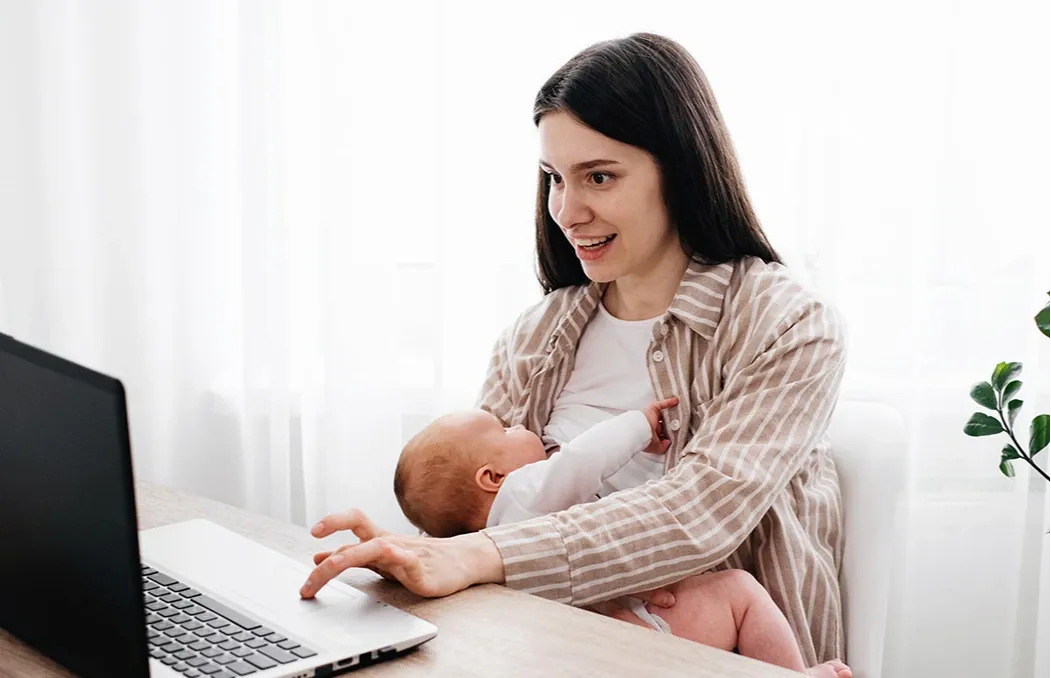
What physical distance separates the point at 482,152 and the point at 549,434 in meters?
0.90

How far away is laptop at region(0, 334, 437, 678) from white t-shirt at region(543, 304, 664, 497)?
0.63m

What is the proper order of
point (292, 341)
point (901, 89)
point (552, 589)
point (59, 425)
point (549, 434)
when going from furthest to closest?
point (292, 341), point (901, 89), point (549, 434), point (552, 589), point (59, 425)

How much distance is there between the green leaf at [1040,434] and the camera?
182 cm

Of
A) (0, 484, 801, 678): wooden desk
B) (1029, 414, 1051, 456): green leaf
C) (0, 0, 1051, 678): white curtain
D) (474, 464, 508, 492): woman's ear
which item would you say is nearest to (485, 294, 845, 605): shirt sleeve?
(0, 484, 801, 678): wooden desk

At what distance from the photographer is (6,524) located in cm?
96

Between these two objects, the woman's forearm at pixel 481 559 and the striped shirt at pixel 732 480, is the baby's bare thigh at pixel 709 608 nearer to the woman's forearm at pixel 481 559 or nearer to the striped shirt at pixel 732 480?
the striped shirt at pixel 732 480

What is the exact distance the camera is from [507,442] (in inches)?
67.7

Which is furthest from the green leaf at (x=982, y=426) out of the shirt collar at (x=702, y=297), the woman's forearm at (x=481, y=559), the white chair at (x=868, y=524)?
the woman's forearm at (x=481, y=559)

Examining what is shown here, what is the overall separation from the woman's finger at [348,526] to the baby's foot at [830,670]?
60 centimetres

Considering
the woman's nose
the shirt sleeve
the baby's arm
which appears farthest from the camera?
the woman's nose

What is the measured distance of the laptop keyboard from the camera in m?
0.98

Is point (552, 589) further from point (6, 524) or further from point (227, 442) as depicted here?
point (227, 442)

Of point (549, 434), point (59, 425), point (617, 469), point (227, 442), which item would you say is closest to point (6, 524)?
point (59, 425)

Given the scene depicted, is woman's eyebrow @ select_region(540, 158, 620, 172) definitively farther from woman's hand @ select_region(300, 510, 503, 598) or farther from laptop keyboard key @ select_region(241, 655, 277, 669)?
laptop keyboard key @ select_region(241, 655, 277, 669)
